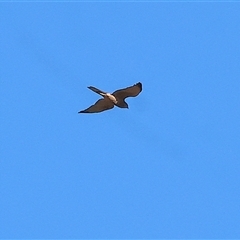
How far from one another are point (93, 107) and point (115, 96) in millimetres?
1253

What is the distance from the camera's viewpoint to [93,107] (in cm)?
4691

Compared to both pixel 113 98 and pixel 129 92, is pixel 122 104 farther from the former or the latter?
pixel 129 92

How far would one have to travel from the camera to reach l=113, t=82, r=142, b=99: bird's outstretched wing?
45156 mm

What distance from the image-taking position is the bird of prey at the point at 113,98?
1786 inches

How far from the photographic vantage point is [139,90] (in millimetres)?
45375

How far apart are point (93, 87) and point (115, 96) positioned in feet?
3.43

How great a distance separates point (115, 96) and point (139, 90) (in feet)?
3.59

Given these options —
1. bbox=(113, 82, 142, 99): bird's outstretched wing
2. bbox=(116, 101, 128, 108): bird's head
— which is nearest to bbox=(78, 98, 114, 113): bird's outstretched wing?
bbox=(116, 101, 128, 108): bird's head

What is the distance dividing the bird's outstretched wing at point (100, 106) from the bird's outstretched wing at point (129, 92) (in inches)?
20.2

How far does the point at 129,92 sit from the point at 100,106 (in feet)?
5.52

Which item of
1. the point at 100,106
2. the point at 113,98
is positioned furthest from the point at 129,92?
the point at 100,106

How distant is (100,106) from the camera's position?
4678 cm

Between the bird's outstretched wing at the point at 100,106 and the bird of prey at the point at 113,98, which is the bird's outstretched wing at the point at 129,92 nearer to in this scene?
the bird of prey at the point at 113,98

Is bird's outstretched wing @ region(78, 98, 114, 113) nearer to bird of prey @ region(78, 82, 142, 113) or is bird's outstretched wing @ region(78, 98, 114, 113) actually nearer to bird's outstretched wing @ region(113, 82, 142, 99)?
bird of prey @ region(78, 82, 142, 113)
